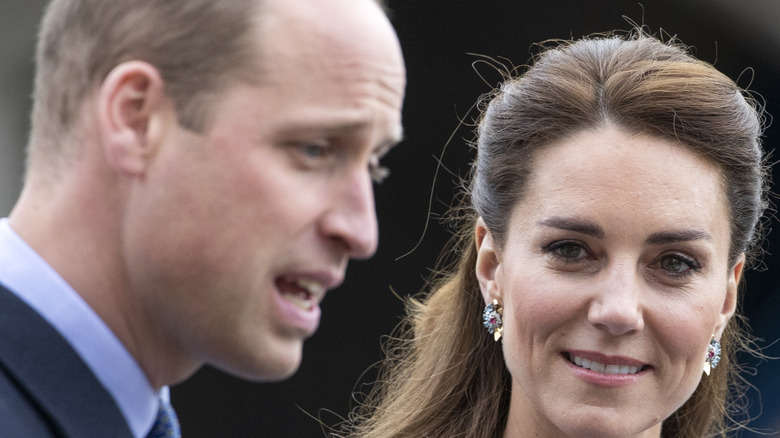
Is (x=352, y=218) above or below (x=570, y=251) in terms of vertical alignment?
above

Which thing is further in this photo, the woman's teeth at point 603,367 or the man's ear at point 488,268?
the man's ear at point 488,268

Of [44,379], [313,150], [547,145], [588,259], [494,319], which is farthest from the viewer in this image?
[494,319]

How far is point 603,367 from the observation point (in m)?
2.69

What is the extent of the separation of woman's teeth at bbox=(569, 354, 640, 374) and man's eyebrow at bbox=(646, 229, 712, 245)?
0.34m

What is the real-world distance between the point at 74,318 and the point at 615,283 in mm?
1689

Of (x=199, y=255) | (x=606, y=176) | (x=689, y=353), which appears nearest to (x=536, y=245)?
(x=606, y=176)

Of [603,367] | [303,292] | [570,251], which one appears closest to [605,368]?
[603,367]

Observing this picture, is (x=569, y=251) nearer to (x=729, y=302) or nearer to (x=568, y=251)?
(x=568, y=251)

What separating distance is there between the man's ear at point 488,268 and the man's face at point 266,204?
5.34 feet

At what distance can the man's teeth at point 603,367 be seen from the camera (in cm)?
268

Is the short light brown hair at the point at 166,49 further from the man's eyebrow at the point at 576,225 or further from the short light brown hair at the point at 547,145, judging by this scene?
the short light brown hair at the point at 547,145

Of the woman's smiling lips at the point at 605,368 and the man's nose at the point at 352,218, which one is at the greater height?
the man's nose at the point at 352,218

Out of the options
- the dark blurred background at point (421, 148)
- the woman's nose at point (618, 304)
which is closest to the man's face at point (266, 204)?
the woman's nose at point (618, 304)

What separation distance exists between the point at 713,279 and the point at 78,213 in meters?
1.99
